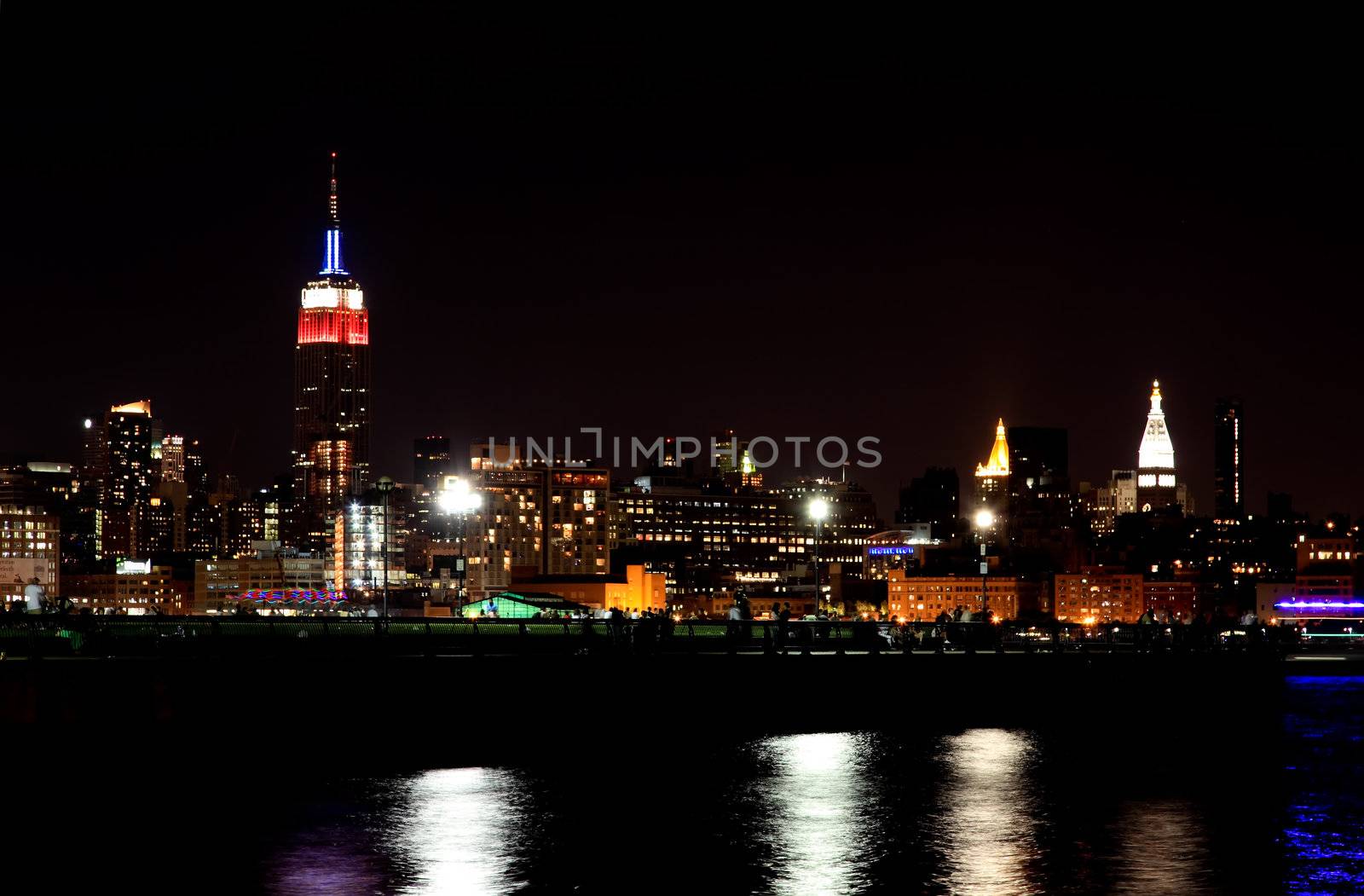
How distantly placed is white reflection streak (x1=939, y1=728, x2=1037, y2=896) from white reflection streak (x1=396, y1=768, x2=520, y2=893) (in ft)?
21.0

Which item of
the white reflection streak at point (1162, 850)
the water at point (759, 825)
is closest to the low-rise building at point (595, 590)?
the water at point (759, 825)

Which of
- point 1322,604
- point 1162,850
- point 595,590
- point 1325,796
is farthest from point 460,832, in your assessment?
point 1322,604

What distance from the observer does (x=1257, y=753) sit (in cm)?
4203

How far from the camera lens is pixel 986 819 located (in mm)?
29578

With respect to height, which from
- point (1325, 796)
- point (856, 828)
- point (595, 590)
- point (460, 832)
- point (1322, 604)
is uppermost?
point (595, 590)

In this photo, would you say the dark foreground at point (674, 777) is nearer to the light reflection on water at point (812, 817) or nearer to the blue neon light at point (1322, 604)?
the light reflection on water at point (812, 817)

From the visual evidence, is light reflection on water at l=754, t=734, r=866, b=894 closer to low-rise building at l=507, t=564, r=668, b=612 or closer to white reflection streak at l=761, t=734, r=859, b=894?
white reflection streak at l=761, t=734, r=859, b=894

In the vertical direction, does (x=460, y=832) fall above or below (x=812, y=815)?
above

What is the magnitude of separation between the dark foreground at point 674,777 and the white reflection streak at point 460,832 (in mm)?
93

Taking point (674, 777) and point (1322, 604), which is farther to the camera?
point (1322, 604)

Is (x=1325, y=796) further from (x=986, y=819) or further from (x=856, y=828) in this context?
(x=856, y=828)

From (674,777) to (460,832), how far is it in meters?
8.65

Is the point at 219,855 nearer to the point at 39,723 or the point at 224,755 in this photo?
the point at 224,755

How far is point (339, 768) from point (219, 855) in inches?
429
